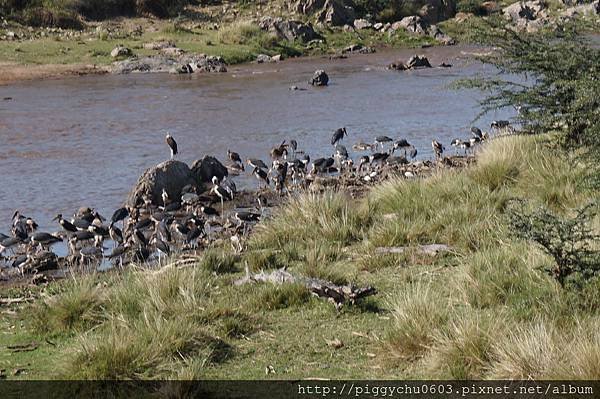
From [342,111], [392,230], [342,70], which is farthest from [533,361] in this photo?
[342,70]

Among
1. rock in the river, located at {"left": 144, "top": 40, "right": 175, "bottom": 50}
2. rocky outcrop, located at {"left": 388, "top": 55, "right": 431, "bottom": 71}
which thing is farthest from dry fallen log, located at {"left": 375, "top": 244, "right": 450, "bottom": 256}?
rock in the river, located at {"left": 144, "top": 40, "right": 175, "bottom": 50}

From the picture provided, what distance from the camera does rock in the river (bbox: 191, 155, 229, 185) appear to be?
48.9ft

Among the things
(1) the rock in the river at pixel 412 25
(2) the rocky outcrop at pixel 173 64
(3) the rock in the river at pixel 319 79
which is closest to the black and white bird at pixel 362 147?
(3) the rock in the river at pixel 319 79

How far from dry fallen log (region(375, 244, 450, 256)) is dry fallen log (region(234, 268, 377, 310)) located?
1.29 meters

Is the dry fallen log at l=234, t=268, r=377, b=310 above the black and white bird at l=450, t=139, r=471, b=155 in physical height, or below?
above

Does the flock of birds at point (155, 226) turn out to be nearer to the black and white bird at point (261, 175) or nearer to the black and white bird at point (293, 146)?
the black and white bird at point (261, 175)

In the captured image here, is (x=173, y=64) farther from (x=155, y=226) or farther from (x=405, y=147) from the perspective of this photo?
(x=155, y=226)

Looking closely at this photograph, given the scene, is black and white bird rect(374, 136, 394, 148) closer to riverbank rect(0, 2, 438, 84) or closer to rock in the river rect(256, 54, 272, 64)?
riverbank rect(0, 2, 438, 84)

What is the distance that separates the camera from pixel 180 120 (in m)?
22.1

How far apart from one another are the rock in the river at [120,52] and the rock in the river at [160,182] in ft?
64.1

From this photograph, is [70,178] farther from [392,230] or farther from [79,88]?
[79,88]

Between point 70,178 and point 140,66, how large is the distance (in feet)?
56.2

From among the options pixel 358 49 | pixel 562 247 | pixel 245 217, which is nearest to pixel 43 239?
pixel 245 217

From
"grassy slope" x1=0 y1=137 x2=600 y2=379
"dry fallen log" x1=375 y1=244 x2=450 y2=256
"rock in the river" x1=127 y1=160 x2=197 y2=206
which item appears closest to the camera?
"grassy slope" x1=0 y1=137 x2=600 y2=379
